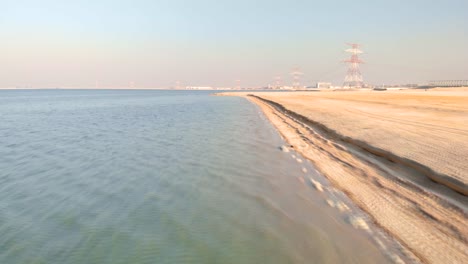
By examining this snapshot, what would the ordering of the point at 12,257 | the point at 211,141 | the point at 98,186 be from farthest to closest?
the point at 211,141, the point at 98,186, the point at 12,257

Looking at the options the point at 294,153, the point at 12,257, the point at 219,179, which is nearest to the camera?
the point at 12,257

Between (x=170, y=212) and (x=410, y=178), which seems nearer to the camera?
(x=170, y=212)

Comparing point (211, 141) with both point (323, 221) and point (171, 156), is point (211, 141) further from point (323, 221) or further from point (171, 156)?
point (323, 221)

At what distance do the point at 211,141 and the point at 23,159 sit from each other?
8.34 m

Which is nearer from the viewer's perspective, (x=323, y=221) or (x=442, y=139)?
(x=323, y=221)

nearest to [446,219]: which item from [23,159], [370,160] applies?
[370,160]

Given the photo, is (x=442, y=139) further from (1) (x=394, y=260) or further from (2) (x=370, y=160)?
(1) (x=394, y=260)

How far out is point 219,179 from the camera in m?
8.67

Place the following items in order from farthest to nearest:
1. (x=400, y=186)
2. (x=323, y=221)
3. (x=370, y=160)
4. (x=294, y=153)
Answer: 1. (x=294, y=153)
2. (x=370, y=160)
3. (x=400, y=186)
4. (x=323, y=221)

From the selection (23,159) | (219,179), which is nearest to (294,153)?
(219,179)

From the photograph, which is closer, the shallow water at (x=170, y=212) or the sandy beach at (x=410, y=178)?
the shallow water at (x=170, y=212)

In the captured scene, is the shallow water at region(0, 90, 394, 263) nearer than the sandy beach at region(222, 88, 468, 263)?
Yes

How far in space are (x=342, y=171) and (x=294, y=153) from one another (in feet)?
10.6

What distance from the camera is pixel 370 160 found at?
1023 centimetres
